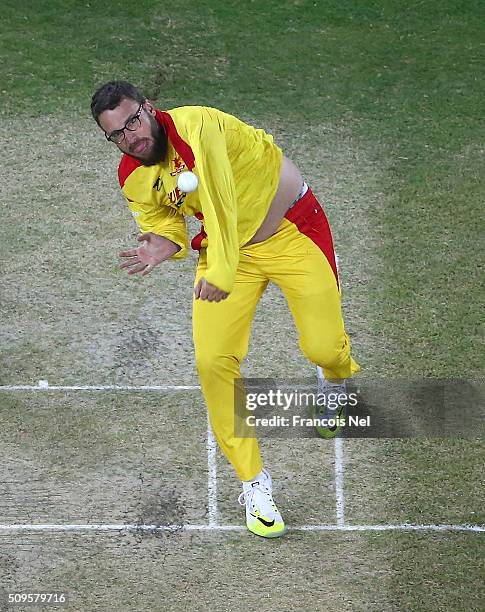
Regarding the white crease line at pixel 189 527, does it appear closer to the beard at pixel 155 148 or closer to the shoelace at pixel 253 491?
the shoelace at pixel 253 491

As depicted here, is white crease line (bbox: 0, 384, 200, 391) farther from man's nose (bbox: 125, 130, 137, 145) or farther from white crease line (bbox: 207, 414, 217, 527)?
man's nose (bbox: 125, 130, 137, 145)

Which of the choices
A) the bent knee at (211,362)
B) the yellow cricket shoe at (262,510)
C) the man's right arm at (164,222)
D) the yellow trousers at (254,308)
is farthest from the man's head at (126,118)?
the yellow cricket shoe at (262,510)

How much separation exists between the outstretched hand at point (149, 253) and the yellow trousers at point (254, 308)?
237mm

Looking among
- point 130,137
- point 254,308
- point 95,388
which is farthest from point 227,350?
point 95,388

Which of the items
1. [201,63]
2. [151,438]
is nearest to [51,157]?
[201,63]

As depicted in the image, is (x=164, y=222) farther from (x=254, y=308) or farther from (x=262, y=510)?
(x=262, y=510)

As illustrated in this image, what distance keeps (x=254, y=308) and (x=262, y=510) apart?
3.83ft

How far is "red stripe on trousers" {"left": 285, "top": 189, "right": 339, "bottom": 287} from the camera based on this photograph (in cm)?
647

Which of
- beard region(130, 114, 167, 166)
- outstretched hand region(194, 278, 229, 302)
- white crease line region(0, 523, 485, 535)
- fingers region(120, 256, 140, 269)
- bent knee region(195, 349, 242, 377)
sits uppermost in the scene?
beard region(130, 114, 167, 166)

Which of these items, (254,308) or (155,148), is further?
(254,308)

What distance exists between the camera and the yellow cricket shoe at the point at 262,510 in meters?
6.52

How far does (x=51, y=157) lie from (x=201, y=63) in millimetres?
1907

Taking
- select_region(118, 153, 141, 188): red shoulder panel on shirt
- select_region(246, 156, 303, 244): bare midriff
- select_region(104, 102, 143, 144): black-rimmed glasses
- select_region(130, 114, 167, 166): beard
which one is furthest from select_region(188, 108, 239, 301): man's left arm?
select_region(246, 156, 303, 244): bare midriff

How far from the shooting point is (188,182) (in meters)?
5.73
